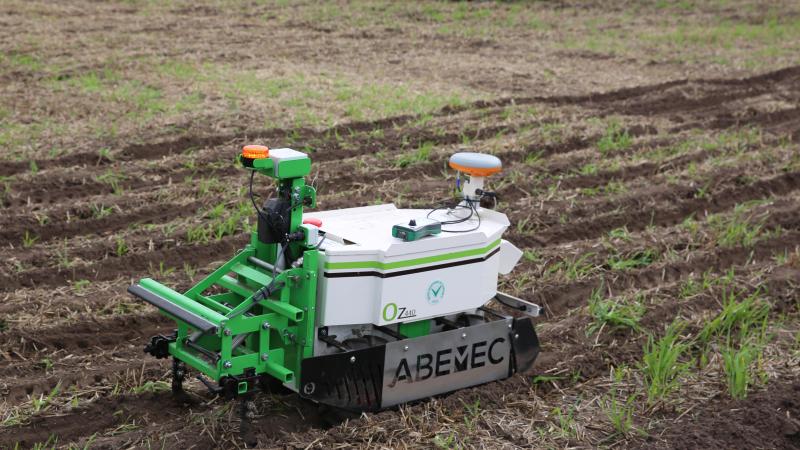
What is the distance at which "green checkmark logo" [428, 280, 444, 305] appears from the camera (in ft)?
17.9

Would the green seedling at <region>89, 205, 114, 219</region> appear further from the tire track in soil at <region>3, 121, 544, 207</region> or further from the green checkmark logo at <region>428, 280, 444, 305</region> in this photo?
the green checkmark logo at <region>428, 280, 444, 305</region>

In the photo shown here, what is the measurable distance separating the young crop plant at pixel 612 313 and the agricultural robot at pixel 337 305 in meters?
1.16

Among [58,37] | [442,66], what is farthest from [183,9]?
[442,66]

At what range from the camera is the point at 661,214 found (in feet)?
29.1

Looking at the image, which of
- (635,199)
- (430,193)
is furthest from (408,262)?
(635,199)

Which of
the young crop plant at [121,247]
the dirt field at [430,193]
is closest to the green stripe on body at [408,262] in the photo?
the dirt field at [430,193]

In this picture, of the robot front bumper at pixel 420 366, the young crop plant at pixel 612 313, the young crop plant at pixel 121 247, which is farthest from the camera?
the young crop plant at pixel 121 247

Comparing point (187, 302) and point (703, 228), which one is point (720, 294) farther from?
point (187, 302)

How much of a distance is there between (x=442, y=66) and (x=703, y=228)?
262 inches

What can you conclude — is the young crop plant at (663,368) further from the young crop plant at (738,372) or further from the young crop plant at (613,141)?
the young crop plant at (613,141)

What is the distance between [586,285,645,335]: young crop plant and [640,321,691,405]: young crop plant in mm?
409

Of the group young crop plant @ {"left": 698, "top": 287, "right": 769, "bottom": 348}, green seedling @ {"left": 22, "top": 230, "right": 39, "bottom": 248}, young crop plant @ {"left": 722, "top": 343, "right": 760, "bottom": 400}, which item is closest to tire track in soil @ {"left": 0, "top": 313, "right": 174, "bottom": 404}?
green seedling @ {"left": 22, "top": 230, "right": 39, "bottom": 248}

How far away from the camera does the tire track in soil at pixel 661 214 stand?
827cm

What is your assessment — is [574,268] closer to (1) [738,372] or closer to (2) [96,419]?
(1) [738,372]
